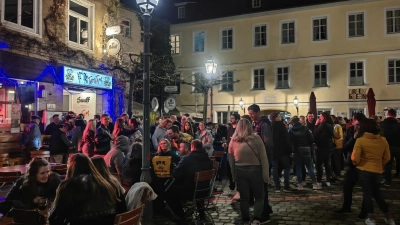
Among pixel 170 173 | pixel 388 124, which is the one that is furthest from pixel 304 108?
pixel 170 173

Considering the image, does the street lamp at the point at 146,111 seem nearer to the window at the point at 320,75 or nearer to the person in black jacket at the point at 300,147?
the person in black jacket at the point at 300,147

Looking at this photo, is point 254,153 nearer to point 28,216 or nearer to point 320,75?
point 28,216

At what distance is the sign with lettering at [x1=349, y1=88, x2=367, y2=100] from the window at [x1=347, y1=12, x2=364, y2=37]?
4.03 m

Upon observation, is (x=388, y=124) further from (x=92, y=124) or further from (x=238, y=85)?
(x=238, y=85)

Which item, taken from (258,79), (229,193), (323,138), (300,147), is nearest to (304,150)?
(300,147)

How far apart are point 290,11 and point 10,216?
2780cm

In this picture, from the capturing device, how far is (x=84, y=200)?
348cm

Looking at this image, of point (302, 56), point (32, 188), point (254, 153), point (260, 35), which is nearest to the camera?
point (32, 188)

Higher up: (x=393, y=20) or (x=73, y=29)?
(x=393, y=20)

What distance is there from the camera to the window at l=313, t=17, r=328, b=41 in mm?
27969

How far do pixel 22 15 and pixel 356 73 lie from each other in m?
22.6

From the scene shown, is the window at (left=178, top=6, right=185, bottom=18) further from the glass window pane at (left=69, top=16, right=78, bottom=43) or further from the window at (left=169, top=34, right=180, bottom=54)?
the glass window pane at (left=69, top=16, right=78, bottom=43)


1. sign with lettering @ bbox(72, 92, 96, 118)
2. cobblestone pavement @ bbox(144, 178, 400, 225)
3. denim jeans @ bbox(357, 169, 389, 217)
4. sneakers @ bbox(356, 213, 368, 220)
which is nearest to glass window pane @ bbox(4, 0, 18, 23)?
sign with lettering @ bbox(72, 92, 96, 118)

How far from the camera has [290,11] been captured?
29.0 m
